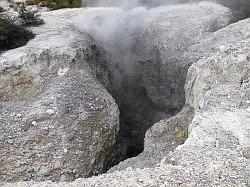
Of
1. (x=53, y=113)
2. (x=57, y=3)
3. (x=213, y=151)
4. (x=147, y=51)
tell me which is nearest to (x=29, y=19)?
(x=147, y=51)

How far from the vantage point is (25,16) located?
2412 cm

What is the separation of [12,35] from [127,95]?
6929 mm

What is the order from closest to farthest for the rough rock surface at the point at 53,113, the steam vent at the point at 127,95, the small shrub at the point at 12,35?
the steam vent at the point at 127,95 < the rough rock surface at the point at 53,113 < the small shrub at the point at 12,35

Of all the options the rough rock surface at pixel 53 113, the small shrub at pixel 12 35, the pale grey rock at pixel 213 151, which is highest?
the small shrub at pixel 12 35

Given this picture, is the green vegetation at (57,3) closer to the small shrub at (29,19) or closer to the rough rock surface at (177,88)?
the small shrub at (29,19)

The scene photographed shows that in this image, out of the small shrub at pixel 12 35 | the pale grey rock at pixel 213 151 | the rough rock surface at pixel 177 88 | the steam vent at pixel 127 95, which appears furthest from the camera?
the small shrub at pixel 12 35

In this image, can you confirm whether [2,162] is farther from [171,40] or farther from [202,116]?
[171,40]

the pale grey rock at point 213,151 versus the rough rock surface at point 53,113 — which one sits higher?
the pale grey rock at point 213,151

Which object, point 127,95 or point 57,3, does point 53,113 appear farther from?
point 57,3

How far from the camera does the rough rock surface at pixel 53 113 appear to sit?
16.2m

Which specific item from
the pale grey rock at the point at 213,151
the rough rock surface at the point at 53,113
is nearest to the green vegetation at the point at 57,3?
the rough rock surface at the point at 53,113

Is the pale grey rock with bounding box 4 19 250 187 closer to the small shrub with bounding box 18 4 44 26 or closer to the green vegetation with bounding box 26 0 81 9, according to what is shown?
the small shrub with bounding box 18 4 44 26

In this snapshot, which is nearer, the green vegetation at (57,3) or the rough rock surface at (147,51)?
the rough rock surface at (147,51)

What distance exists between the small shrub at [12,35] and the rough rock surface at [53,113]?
657 millimetres
